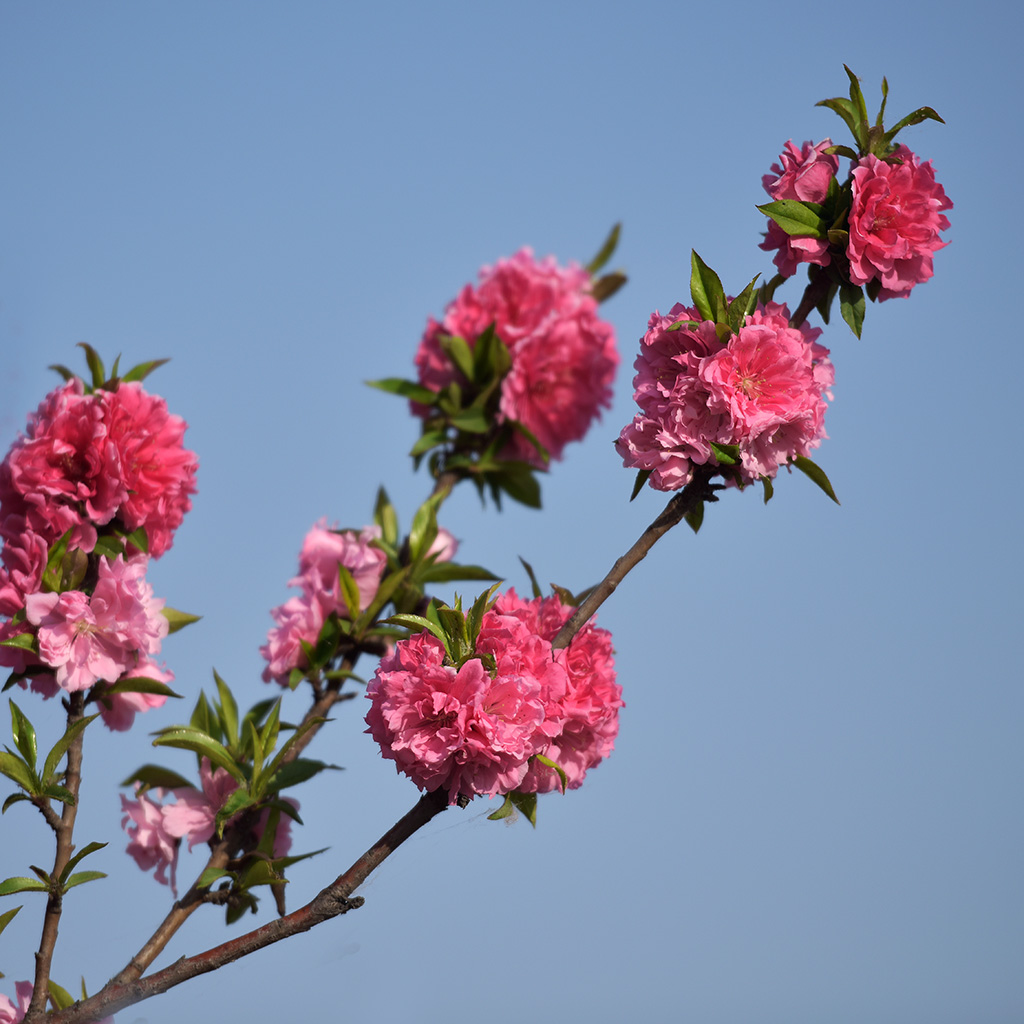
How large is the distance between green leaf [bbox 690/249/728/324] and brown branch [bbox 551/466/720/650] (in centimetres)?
25

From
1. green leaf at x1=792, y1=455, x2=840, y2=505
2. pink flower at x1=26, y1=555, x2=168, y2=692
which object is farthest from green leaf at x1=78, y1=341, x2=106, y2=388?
green leaf at x1=792, y1=455, x2=840, y2=505

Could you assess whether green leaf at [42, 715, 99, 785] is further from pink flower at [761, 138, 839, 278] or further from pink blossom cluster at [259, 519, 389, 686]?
pink flower at [761, 138, 839, 278]

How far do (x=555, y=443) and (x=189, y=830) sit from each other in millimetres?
1543

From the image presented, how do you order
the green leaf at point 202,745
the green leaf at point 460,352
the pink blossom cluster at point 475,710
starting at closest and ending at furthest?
the pink blossom cluster at point 475,710
the green leaf at point 202,745
the green leaf at point 460,352

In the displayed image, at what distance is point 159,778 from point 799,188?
1.80 metres

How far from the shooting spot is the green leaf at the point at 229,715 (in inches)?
92.0

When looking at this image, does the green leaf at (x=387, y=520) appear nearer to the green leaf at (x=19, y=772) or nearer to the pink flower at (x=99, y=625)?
the pink flower at (x=99, y=625)

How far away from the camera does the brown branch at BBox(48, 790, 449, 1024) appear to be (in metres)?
1.59

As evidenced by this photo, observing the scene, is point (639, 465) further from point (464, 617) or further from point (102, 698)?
point (102, 698)

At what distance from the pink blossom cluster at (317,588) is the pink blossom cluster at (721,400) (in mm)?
1009

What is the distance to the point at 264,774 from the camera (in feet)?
7.03

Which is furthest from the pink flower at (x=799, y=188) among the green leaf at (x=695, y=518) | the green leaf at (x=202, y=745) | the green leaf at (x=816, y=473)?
the green leaf at (x=202, y=745)

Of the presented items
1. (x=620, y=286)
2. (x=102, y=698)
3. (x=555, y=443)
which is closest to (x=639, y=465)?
(x=102, y=698)

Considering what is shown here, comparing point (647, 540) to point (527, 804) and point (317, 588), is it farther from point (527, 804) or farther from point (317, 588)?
point (317, 588)
